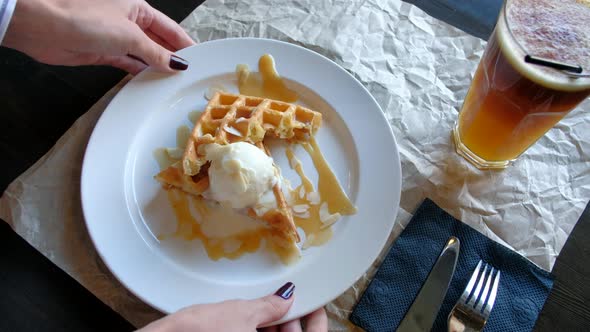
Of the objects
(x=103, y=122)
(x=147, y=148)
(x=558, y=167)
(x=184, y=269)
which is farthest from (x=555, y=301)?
(x=103, y=122)

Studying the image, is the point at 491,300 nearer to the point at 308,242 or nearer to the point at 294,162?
the point at 308,242

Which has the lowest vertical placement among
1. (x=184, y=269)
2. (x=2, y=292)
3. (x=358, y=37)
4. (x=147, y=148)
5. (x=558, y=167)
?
(x=2, y=292)

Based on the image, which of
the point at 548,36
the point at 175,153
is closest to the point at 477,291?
the point at 548,36

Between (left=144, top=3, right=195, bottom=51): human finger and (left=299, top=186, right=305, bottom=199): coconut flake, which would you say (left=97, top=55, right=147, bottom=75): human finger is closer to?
(left=144, top=3, right=195, bottom=51): human finger

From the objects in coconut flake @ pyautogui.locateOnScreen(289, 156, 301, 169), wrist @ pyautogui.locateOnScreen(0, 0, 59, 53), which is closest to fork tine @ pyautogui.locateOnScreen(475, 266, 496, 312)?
coconut flake @ pyautogui.locateOnScreen(289, 156, 301, 169)

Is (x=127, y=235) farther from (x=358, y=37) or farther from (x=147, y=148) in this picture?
(x=358, y=37)

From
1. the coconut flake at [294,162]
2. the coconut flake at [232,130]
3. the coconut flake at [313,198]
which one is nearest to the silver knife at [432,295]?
the coconut flake at [313,198]

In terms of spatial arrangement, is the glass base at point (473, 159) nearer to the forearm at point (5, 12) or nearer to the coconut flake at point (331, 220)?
the coconut flake at point (331, 220)
